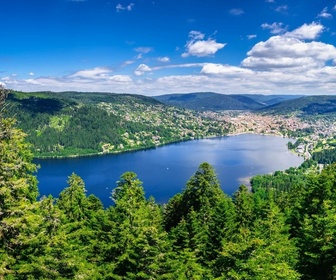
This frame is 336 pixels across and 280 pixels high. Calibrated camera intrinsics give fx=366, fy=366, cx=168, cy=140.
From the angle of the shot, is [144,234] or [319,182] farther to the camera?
[319,182]

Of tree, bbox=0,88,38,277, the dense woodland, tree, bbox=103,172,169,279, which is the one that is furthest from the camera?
tree, bbox=103,172,169,279

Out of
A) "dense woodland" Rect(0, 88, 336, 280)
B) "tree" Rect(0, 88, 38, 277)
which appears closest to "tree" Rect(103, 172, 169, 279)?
"dense woodland" Rect(0, 88, 336, 280)

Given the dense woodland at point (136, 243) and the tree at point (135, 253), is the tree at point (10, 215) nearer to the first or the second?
the dense woodland at point (136, 243)

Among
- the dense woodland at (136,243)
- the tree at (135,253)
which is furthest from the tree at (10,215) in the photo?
the tree at (135,253)

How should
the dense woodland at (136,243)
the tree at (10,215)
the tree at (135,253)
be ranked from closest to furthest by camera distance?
the tree at (10,215)
the dense woodland at (136,243)
the tree at (135,253)

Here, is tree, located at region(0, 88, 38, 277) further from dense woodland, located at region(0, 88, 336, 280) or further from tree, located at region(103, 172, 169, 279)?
tree, located at region(103, 172, 169, 279)

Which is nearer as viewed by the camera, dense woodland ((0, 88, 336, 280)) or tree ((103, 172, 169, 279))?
dense woodland ((0, 88, 336, 280))

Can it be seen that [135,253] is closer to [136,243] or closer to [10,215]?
[136,243]

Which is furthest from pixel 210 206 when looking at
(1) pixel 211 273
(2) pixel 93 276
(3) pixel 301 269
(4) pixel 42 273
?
(4) pixel 42 273

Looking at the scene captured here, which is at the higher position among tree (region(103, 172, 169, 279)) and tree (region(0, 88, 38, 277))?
tree (region(0, 88, 38, 277))

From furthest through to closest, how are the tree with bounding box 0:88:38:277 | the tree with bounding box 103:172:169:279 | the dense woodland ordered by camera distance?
the tree with bounding box 103:172:169:279, the dense woodland, the tree with bounding box 0:88:38:277

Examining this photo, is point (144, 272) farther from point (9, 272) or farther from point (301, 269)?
point (301, 269)
